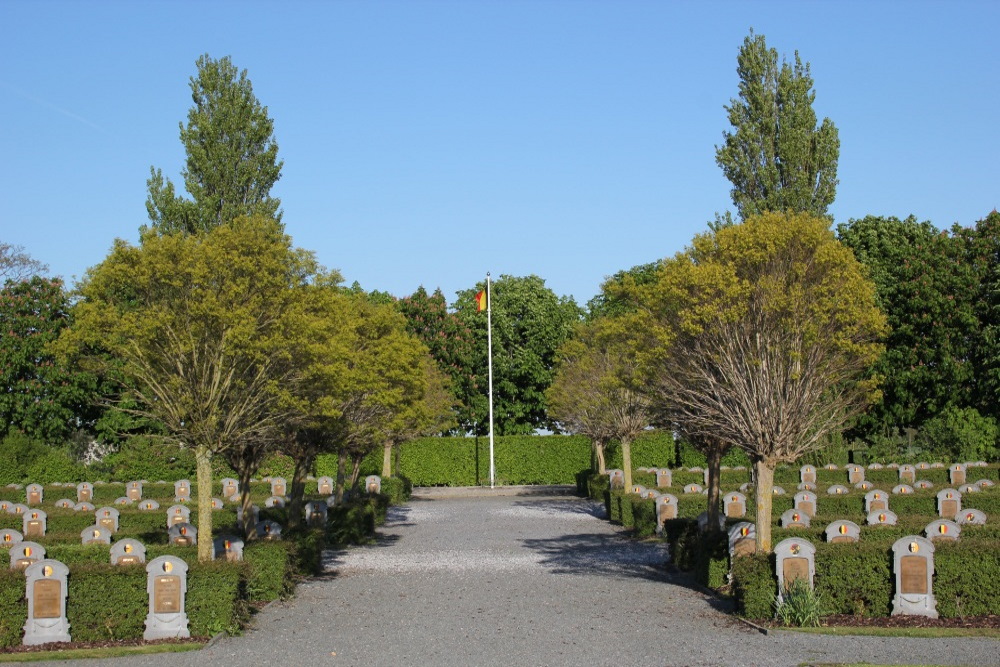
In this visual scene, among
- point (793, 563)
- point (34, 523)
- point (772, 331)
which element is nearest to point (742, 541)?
point (793, 563)

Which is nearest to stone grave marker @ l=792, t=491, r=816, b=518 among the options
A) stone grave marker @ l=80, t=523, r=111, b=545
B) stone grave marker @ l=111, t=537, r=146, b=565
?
stone grave marker @ l=80, t=523, r=111, b=545

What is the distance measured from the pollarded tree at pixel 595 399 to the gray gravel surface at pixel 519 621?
8671 millimetres

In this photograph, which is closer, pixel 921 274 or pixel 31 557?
pixel 31 557

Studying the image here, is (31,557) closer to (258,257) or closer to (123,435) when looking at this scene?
(258,257)

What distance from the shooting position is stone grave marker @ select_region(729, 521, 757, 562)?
18766 mm

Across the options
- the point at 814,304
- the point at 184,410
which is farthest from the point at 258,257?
the point at 814,304

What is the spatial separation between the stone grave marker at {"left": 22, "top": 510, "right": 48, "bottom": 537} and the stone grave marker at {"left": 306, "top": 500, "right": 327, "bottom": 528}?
22.3 feet

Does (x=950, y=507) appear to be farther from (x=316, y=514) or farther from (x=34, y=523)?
(x=34, y=523)

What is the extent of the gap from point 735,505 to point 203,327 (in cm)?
1699

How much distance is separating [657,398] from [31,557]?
11800 mm

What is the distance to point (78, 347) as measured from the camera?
16750 millimetres

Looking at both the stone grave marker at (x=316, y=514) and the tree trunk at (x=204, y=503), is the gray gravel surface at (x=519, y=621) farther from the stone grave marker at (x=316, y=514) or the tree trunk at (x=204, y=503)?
the tree trunk at (x=204, y=503)

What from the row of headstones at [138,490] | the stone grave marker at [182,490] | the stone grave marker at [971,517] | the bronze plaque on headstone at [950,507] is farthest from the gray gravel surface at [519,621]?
the row of headstones at [138,490]

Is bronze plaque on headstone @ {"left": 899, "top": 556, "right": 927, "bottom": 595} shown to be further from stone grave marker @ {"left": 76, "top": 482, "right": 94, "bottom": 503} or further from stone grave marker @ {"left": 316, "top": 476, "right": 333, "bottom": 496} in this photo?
stone grave marker @ {"left": 76, "top": 482, "right": 94, "bottom": 503}
